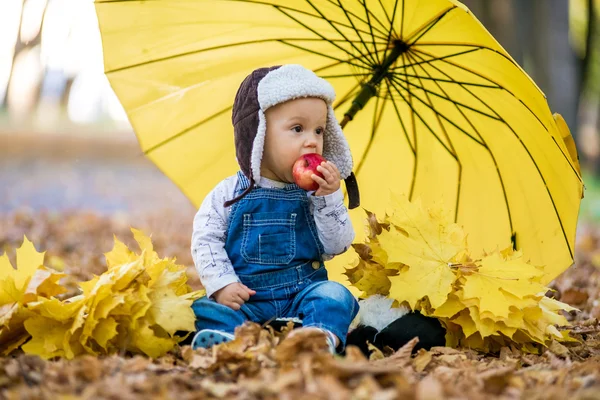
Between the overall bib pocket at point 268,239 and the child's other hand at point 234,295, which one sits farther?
the overall bib pocket at point 268,239

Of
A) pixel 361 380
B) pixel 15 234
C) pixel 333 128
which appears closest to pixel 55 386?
pixel 361 380

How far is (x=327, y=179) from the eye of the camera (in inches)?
106

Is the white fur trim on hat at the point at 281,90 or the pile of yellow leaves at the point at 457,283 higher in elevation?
the white fur trim on hat at the point at 281,90

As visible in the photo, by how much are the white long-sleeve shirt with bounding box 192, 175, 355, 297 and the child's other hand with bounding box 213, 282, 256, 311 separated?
29 mm

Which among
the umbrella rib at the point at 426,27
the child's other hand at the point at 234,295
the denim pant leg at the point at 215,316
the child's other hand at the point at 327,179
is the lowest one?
the denim pant leg at the point at 215,316

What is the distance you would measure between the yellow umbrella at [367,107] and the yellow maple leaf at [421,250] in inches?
16.8

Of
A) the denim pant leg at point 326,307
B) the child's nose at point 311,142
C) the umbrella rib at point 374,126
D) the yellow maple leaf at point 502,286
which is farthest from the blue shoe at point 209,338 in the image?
the umbrella rib at point 374,126

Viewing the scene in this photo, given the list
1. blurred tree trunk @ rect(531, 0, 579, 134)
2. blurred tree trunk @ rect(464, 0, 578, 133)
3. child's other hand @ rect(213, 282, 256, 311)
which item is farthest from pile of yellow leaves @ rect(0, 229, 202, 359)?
blurred tree trunk @ rect(531, 0, 579, 134)

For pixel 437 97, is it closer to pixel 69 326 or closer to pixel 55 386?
pixel 69 326

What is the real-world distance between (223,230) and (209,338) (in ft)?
1.67

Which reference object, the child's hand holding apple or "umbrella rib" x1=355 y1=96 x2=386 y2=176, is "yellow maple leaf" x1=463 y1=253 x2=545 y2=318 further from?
"umbrella rib" x1=355 y1=96 x2=386 y2=176

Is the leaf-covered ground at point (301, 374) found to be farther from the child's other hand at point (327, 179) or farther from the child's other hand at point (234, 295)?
the child's other hand at point (327, 179)

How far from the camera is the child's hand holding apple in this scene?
2.68m

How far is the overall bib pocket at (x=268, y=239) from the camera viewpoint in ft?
9.14
